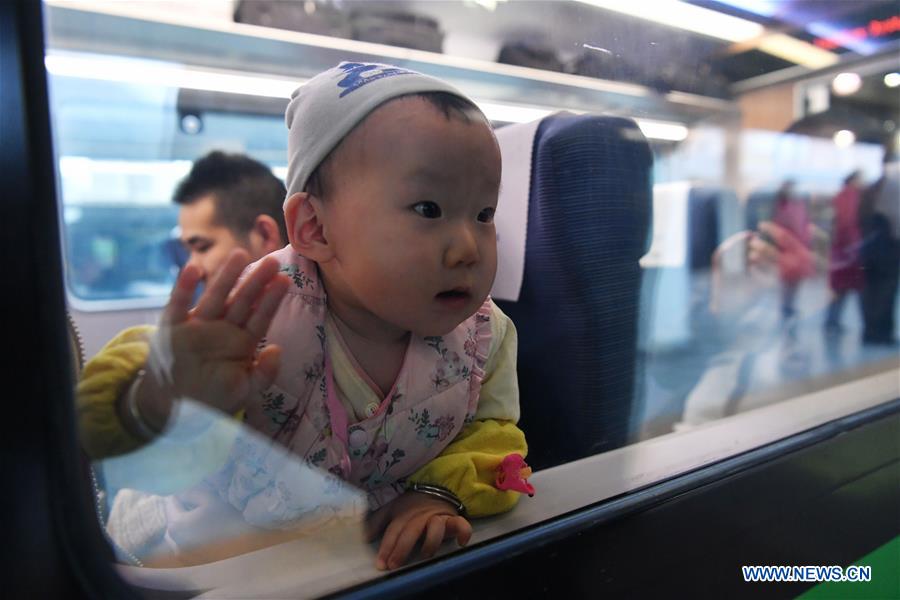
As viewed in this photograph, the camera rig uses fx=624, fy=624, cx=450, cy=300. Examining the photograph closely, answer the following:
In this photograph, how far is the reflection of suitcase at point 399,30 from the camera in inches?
57.7

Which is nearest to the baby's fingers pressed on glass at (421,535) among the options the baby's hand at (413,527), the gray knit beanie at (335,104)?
the baby's hand at (413,527)

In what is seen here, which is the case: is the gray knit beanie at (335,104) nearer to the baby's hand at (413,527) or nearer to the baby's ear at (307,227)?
the baby's ear at (307,227)

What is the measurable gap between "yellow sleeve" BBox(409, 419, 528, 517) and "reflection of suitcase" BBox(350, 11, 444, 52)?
0.90m

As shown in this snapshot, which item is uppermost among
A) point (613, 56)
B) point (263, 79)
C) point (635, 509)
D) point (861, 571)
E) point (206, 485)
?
point (263, 79)

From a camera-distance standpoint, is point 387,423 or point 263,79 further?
point 263,79

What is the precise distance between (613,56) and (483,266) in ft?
1.97

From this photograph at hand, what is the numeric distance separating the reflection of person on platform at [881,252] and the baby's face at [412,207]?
7.48 ft

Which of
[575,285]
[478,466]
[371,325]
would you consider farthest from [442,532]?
[575,285]

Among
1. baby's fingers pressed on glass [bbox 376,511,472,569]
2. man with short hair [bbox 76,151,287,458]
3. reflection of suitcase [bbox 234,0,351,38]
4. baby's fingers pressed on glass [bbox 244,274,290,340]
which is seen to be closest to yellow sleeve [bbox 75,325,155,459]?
man with short hair [bbox 76,151,287,458]

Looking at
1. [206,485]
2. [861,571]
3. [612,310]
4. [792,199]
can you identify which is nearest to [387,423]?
[206,485]

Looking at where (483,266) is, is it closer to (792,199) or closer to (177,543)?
(177,543)

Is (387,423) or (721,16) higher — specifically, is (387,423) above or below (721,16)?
below

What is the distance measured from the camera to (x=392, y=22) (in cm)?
162

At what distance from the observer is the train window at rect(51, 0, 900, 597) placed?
79 centimetres
